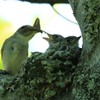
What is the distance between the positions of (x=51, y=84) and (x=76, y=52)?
28 centimetres

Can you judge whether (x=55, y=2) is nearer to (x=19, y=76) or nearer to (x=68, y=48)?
(x=68, y=48)

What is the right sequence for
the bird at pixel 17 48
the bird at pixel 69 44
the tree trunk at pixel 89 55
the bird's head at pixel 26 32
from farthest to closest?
1. the bird's head at pixel 26 32
2. the bird at pixel 17 48
3. the bird at pixel 69 44
4. the tree trunk at pixel 89 55

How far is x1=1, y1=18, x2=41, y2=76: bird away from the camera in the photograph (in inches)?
137

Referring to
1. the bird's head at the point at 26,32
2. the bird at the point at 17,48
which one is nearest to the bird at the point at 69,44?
the bird at the point at 17,48

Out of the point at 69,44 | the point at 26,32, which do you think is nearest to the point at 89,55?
the point at 69,44

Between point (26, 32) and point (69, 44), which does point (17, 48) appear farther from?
point (69, 44)

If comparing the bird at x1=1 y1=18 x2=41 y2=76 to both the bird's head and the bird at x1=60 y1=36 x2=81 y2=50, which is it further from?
the bird at x1=60 y1=36 x2=81 y2=50

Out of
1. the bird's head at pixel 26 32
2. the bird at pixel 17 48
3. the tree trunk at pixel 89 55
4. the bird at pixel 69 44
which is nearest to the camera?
the tree trunk at pixel 89 55

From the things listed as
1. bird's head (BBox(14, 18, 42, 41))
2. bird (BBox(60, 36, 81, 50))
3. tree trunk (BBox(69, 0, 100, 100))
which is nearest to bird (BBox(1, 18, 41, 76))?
bird's head (BBox(14, 18, 42, 41))

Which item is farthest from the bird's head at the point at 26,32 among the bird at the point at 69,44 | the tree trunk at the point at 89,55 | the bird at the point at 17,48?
the tree trunk at the point at 89,55

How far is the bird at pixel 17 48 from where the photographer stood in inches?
137

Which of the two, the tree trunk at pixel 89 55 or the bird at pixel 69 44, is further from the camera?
the bird at pixel 69 44

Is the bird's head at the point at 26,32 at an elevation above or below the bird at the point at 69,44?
above

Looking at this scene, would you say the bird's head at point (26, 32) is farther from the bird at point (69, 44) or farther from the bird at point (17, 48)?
the bird at point (69, 44)
